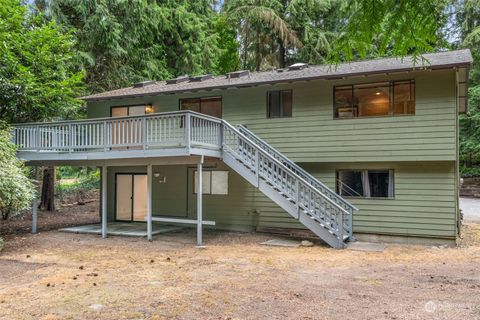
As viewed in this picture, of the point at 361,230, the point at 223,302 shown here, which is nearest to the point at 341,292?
the point at 223,302

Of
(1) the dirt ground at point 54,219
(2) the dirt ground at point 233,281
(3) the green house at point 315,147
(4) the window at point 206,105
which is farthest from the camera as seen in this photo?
(1) the dirt ground at point 54,219

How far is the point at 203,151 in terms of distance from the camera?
11.0m

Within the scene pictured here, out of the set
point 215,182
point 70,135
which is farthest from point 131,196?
point 70,135

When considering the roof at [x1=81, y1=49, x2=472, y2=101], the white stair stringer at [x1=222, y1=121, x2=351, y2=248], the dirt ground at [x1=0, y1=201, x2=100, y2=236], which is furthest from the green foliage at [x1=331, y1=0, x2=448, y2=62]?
the dirt ground at [x1=0, y1=201, x2=100, y2=236]

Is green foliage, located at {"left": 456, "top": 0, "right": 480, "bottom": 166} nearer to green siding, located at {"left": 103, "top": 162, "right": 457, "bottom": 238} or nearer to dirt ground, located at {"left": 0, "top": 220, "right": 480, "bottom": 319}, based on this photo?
green siding, located at {"left": 103, "top": 162, "right": 457, "bottom": 238}

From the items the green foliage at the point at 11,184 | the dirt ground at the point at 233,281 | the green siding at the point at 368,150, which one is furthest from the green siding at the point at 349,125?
the green foliage at the point at 11,184

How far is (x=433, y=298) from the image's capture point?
6145 mm

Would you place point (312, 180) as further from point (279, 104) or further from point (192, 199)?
point (192, 199)

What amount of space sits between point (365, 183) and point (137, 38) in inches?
513

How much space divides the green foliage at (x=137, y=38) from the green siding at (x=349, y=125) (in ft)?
18.9

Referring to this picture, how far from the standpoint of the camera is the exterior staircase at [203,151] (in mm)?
10734

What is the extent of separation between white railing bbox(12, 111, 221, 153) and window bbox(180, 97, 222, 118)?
5.13 ft

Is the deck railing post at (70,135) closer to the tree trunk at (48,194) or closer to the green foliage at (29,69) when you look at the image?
the green foliage at (29,69)

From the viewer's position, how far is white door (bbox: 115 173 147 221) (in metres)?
15.4
